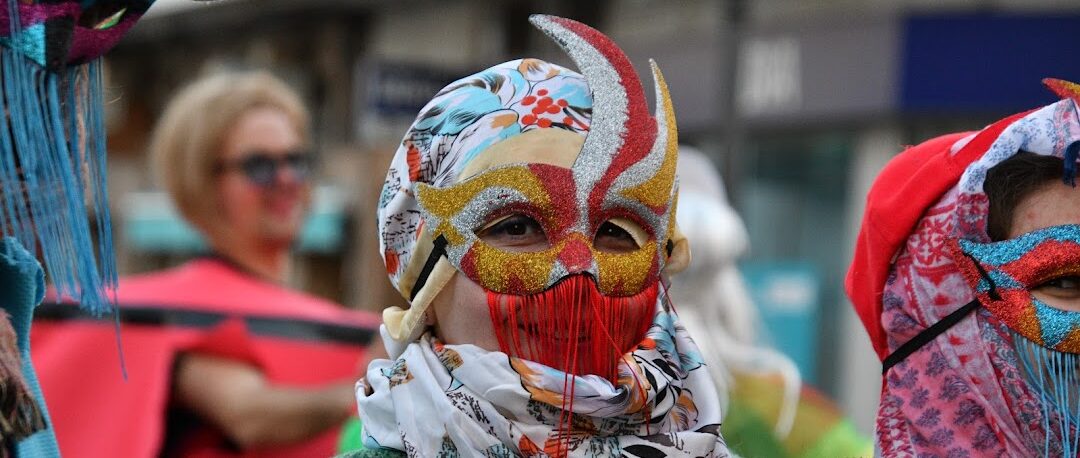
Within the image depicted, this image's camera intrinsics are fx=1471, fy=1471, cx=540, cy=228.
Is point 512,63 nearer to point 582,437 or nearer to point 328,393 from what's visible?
point 582,437

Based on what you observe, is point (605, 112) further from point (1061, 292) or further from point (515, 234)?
point (1061, 292)

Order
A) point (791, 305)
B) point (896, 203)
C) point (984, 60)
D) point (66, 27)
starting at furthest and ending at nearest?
1. point (791, 305)
2. point (984, 60)
3. point (896, 203)
4. point (66, 27)

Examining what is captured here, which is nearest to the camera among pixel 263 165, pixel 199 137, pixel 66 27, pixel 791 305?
pixel 66 27

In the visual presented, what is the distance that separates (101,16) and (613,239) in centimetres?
94

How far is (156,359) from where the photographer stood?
4.79m

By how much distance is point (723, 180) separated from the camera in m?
6.73

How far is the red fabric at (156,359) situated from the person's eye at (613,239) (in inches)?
93.8

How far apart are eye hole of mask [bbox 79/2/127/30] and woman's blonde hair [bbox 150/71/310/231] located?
10.1ft

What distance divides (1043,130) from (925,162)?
0.25 metres

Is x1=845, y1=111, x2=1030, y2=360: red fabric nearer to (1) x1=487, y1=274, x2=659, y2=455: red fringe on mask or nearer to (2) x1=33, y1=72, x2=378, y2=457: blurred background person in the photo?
(1) x1=487, y1=274, x2=659, y2=455: red fringe on mask

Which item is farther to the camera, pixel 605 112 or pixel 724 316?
pixel 724 316

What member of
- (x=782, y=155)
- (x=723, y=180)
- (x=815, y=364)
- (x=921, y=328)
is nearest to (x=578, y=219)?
(x=921, y=328)

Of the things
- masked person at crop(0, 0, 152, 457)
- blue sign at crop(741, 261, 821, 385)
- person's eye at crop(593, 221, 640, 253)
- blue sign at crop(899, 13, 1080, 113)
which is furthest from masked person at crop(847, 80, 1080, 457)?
blue sign at crop(741, 261, 821, 385)

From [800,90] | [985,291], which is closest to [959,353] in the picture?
[985,291]
